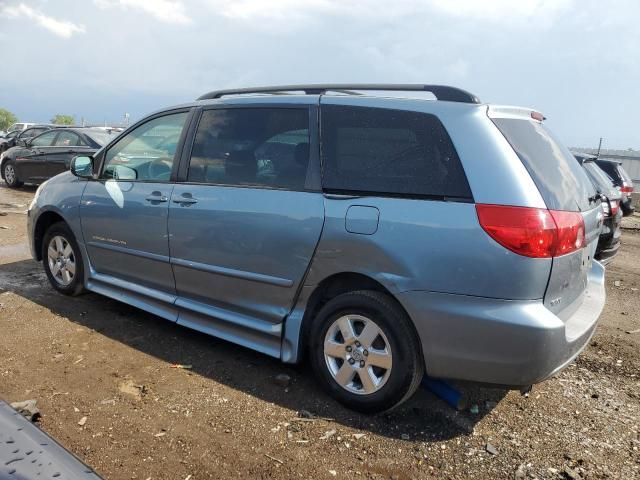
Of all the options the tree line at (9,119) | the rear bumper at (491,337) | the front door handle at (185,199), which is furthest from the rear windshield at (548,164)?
the tree line at (9,119)

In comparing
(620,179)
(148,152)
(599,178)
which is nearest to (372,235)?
(148,152)

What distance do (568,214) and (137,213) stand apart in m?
3.06

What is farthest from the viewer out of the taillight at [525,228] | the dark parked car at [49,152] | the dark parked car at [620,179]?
the dark parked car at [49,152]

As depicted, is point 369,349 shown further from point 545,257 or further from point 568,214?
point 568,214

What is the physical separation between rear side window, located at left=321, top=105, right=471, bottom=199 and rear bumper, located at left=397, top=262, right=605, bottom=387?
588 millimetres

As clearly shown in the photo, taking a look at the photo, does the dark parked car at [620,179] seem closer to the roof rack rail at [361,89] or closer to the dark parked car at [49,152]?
the roof rack rail at [361,89]

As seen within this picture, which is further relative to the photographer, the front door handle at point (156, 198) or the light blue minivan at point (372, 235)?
the front door handle at point (156, 198)

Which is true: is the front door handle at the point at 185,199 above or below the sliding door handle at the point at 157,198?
above

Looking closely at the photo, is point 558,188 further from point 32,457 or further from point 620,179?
point 620,179

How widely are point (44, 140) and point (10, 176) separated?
4.86ft

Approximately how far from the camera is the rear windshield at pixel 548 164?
9.41 feet

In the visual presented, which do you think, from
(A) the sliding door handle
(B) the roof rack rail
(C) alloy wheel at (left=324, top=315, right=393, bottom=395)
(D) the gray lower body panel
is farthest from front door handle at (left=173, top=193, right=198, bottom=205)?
(D) the gray lower body panel

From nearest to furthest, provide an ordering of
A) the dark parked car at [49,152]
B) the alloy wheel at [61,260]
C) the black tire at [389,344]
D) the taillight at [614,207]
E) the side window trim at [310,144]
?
1. the black tire at [389,344]
2. the side window trim at [310,144]
3. the alloy wheel at [61,260]
4. the taillight at [614,207]
5. the dark parked car at [49,152]

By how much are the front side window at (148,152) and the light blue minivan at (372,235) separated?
3cm
